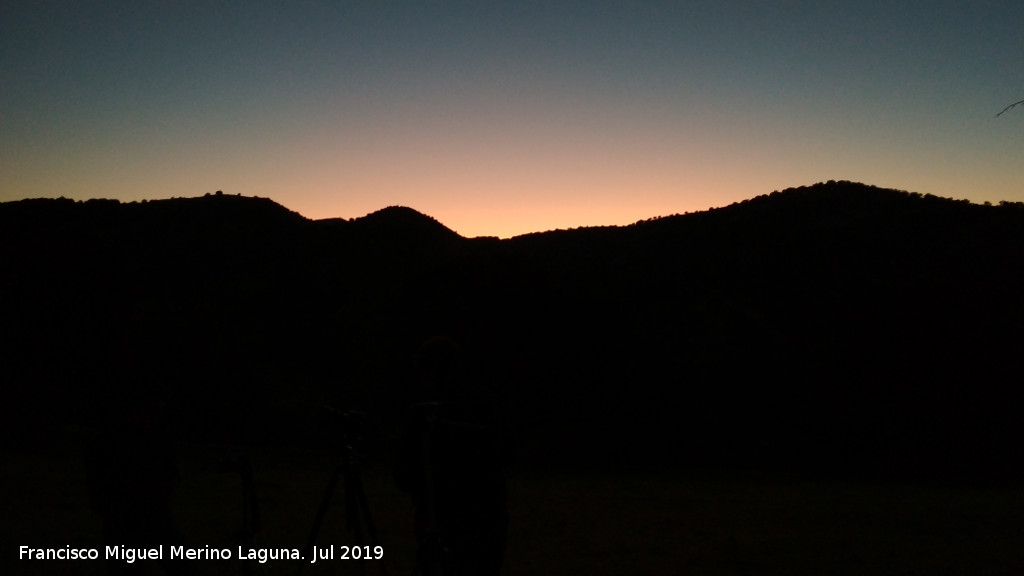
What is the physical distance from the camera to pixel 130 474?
4988mm

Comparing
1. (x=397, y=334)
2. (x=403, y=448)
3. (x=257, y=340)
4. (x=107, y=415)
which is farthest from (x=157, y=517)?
(x=257, y=340)

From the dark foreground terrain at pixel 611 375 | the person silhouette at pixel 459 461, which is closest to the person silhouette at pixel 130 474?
the dark foreground terrain at pixel 611 375

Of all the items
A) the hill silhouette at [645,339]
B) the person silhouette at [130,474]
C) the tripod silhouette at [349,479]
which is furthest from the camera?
the hill silhouette at [645,339]

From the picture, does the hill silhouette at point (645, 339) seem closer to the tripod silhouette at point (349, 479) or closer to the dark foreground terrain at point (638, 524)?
the dark foreground terrain at point (638, 524)

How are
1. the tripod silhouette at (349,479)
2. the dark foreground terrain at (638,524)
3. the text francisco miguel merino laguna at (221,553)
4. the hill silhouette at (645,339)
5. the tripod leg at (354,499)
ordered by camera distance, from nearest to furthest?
the tripod silhouette at (349,479) < the tripod leg at (354,499) < the text francisco miguel merino laguna at (221,553) < the dark foreground terrain at (638,524) < the hill silhouette at (645,339)

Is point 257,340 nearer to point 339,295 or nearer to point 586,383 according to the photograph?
point 339,295

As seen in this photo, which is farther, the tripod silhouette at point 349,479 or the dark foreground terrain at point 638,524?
the dark foreground terrain at point 638,524

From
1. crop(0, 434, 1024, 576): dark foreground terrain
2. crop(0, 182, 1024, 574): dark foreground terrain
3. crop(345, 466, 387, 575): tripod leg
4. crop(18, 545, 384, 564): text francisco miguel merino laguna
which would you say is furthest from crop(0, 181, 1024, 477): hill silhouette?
crop(345, 466, 387, 575): tripod leg

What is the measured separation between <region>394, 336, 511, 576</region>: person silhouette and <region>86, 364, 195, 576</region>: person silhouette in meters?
1.94

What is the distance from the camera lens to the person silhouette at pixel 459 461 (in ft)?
12.7

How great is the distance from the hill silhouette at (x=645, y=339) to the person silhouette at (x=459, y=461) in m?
8.90

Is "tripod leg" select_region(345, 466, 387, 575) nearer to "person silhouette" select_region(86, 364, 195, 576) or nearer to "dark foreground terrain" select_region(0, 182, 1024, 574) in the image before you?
"dark foreground terrain" select_region(0, 182, 1024, 574)

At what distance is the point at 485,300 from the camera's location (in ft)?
94.8

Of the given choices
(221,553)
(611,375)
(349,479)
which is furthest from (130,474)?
(611,375)
